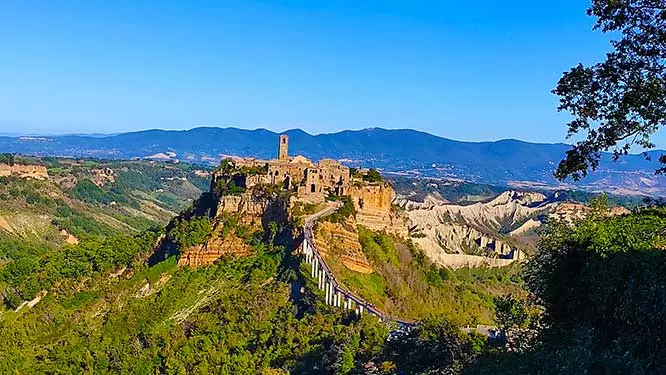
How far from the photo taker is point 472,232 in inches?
2591

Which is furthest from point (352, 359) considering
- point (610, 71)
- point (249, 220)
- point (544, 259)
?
point (249, 220)

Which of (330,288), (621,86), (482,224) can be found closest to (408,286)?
(330,288)

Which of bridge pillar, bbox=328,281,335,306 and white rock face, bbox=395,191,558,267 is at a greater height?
bridge pillar, bbox=328,281,335,306

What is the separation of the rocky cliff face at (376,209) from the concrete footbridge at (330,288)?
5393 millimetres

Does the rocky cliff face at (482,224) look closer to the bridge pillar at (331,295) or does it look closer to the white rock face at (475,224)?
the white rock face at (475,224)

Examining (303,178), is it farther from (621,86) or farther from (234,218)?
(621,86)

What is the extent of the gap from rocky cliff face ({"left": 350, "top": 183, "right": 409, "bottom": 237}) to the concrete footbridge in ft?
17.7

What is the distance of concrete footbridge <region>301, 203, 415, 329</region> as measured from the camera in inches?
964

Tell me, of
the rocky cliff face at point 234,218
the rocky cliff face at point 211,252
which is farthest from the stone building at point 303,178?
the rocky cliff face at point 211,252

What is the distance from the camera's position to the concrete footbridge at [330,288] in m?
24.5

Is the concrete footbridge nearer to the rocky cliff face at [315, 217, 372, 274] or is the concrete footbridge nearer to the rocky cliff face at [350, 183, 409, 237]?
the rocky cliff face at [315, 217, 372, 274]

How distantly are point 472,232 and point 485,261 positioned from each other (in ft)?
45.6

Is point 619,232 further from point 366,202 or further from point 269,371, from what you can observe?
point 366,202

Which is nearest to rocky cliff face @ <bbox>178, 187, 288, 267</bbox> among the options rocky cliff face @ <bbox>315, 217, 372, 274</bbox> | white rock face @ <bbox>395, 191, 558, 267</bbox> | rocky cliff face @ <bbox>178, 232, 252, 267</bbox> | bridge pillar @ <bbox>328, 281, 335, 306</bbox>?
rocky cliff face @ <bbox>178, 232, 252, 267</bbox>
